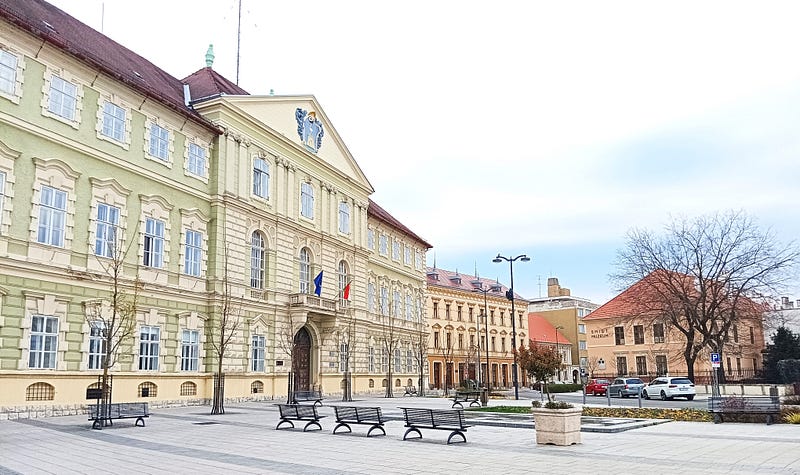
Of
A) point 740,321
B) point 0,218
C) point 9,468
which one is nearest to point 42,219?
point 0,218

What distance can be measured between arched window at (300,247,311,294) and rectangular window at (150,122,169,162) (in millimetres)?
11224

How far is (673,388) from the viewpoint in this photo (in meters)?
41.6

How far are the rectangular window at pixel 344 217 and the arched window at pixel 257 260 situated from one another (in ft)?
29.1

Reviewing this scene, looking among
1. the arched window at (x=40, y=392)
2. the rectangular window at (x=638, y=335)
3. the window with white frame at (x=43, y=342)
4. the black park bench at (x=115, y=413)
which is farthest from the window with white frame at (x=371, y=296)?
the rectangular window at (x=638, y=335)

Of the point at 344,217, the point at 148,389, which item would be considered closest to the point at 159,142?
the point at 148,389

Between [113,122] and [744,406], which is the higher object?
[113,122]

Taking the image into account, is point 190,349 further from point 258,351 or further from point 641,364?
point 641,364

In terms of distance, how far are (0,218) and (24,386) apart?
223 inches

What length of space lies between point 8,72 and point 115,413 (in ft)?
40.5

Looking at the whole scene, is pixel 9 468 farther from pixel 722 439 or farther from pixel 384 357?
pixel 384 357

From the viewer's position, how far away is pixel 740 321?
43375mm

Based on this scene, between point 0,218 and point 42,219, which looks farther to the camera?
point 42,219

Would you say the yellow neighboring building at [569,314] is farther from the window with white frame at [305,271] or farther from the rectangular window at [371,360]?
the window with white frame at [305,271]

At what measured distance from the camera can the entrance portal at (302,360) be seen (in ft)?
128
